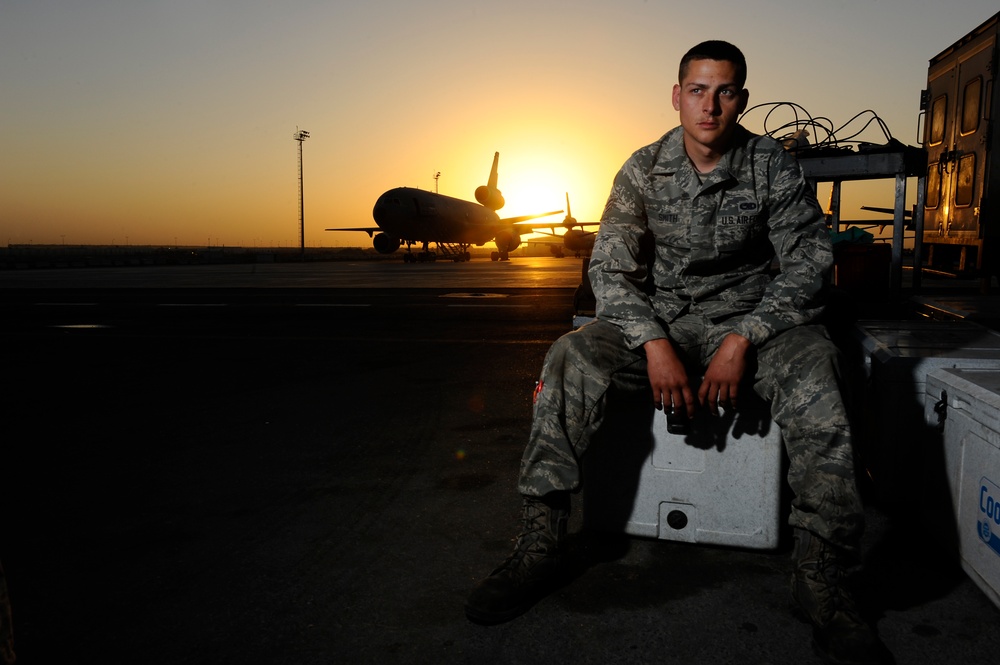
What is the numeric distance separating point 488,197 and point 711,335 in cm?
4228

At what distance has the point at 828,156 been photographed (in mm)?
5465

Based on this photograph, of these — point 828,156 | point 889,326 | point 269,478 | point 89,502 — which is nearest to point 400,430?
point 269,478

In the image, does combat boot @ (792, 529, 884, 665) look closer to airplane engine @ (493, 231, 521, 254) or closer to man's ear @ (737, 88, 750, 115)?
man's ear @ (737, 88, 750, 115)

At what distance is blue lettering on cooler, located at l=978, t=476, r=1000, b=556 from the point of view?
6.12ft

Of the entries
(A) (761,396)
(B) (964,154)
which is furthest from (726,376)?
(B) (964,154)

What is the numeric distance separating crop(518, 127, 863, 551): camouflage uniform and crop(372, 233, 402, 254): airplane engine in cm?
3181

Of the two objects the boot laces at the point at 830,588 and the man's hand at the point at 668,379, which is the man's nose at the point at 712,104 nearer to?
the man's hand at the point at 668,379

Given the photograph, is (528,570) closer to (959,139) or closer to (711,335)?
(711,335)

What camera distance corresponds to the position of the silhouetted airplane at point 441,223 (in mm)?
31592

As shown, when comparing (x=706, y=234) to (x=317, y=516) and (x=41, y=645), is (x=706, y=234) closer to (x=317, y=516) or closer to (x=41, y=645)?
(x=317, y=516)

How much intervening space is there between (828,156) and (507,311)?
217 inches

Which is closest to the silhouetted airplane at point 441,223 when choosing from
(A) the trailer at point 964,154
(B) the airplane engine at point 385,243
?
(B) the airplane engine at point 385,243

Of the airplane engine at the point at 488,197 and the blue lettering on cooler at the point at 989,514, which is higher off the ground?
the airplane engine at the point at 488,197

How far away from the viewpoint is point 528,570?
6.82 ft
